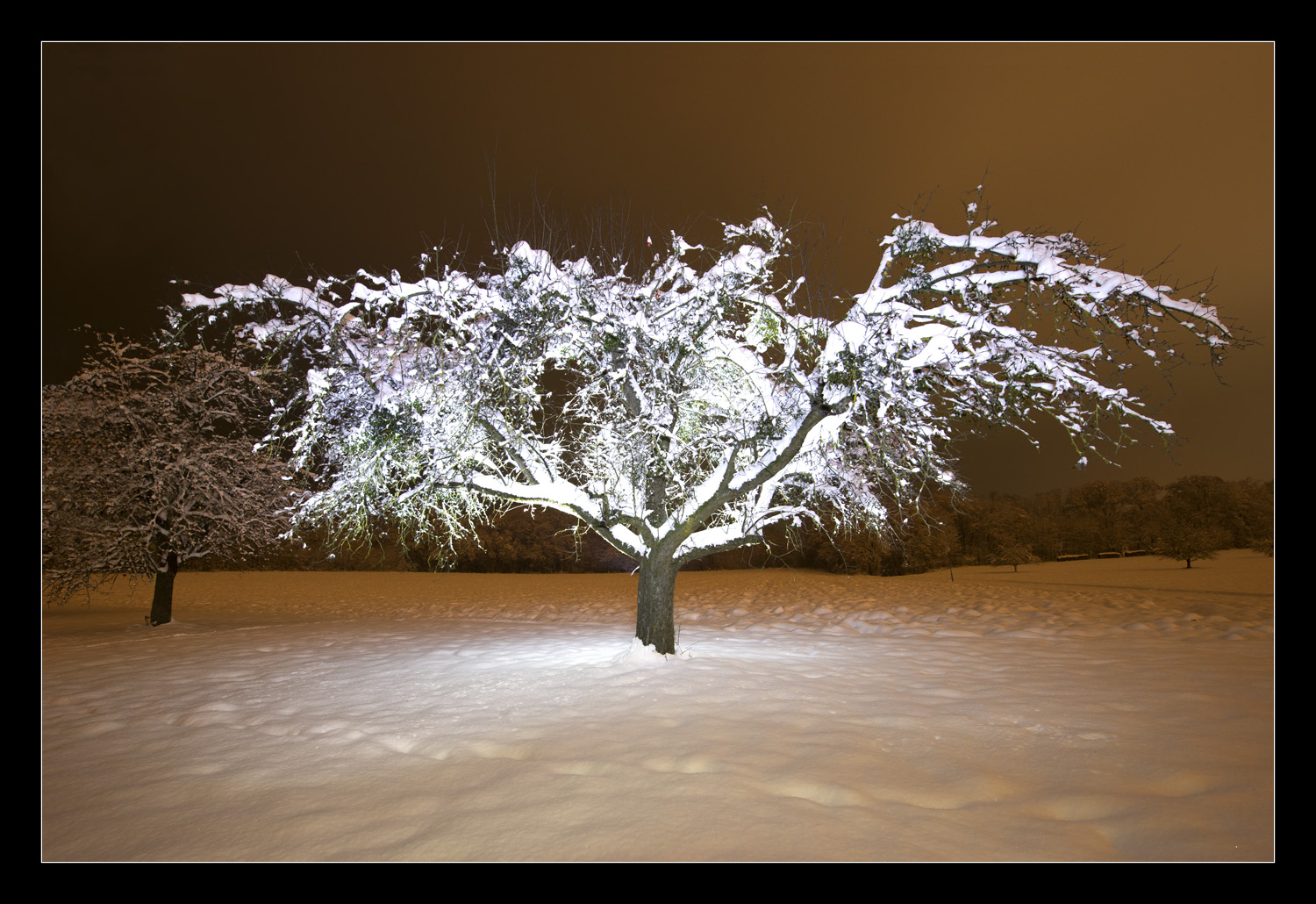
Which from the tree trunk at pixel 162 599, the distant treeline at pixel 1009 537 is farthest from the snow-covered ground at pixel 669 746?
the distant treeline at pixel 1009 537

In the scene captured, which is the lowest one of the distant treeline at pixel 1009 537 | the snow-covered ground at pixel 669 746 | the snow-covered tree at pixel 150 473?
the distant treeline at pixel 1009 537

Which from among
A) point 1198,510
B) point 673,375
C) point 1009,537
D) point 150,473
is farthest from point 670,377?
point 1198,510

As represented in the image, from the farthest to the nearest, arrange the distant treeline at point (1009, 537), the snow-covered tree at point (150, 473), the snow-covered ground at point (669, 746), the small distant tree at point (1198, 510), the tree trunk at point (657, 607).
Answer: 1. the distant treeline at point (1009, 537)
2. the small distant tree at point (1198, 510)
3. the snow-covered tree at point (150, 473)
4. the tree trunk at point (657, 607)
5. the snow-covered ground at point (669, 746)

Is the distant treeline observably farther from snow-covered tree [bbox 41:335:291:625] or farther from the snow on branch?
the snow on branch

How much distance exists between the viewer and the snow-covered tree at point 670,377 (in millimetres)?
5457

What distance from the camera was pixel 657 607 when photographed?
762 cm

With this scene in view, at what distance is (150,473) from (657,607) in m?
9.56

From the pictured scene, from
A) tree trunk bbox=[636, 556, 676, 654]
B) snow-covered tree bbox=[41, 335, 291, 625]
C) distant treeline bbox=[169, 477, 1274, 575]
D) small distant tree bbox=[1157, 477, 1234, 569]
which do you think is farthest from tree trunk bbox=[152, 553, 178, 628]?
small distant tree bbox=[1157, 477, 1234, 569]

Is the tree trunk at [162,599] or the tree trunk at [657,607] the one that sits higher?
the tree trunk at [657,607]

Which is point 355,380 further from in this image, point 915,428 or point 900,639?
point 900,639

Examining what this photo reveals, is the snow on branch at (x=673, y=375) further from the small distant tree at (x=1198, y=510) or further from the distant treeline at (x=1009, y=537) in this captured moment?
the small distant tree at (x=1198, y=510)

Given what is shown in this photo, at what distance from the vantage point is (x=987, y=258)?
5.61 m

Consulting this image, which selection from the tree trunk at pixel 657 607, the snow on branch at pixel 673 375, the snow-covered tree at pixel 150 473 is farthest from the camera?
the snow-covered tree at pixel 150 473

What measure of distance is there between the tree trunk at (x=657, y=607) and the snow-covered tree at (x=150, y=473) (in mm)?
7096
